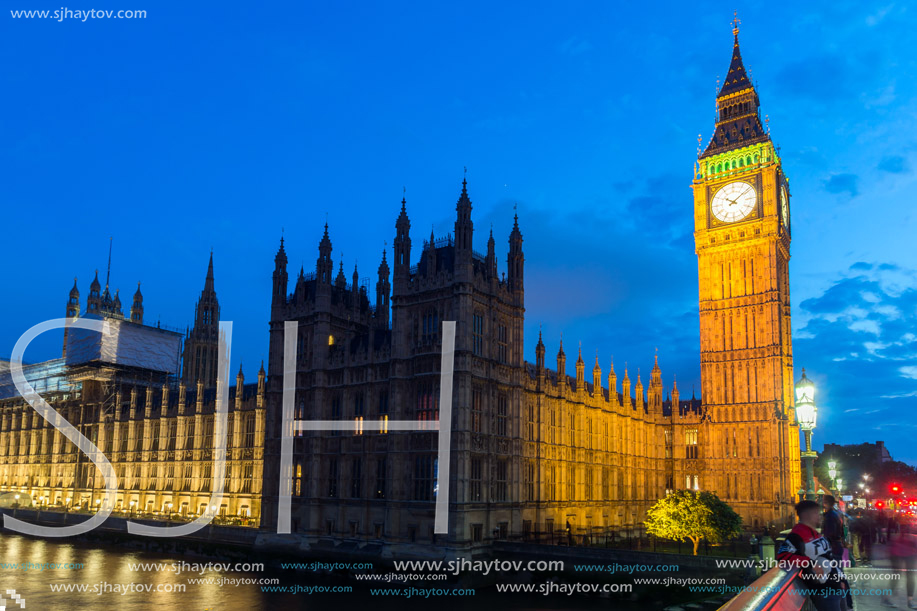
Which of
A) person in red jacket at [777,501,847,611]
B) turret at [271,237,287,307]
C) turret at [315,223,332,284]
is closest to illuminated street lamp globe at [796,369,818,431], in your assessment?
person in red jacket at [777,501,847,611]

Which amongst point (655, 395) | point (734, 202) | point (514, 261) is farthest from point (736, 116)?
point (514, 261)

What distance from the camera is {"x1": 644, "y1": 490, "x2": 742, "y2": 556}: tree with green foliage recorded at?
157 ft

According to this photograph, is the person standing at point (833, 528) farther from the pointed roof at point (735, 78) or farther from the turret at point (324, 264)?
the pointed roof at point (735, 78)

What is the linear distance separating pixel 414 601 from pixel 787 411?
5309 cm

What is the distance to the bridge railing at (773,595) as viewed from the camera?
528 cm

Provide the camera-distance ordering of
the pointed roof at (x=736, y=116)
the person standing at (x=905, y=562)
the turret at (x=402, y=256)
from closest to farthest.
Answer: the person standing at (x=905, y=562) → the turret at (x=402, y=256) → the pointed roof at (x=736, y=116)

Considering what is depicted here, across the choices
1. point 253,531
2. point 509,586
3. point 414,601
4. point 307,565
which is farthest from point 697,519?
point 253,531

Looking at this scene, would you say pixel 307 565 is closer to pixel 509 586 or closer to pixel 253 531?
pixel 253 531

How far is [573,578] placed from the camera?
43875 millimetres

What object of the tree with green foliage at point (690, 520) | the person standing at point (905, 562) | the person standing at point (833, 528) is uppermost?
the person standing at point (833, 528)

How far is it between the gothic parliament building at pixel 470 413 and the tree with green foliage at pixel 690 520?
8.38 metres

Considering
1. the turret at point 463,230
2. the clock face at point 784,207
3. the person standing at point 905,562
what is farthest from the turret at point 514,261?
the clock face at point 784,207

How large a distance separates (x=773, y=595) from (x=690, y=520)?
45.7 meters

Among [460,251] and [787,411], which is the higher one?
[460,251]
